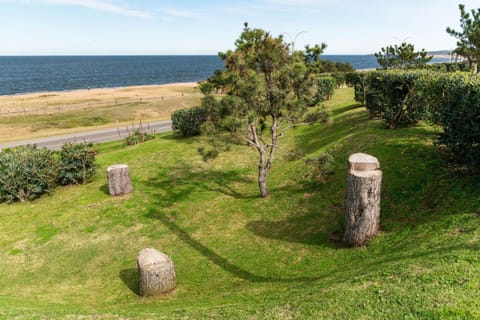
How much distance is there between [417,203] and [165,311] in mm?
8582

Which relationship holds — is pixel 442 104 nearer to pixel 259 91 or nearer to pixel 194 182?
pixel 259 91

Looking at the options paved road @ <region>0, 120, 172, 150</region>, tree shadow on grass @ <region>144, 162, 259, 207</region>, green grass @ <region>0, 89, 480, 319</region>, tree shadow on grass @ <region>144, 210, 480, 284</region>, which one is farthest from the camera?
paved road @ <region>0, 120, 172, 150</region>

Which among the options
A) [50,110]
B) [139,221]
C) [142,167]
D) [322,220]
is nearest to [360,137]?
[322,220]

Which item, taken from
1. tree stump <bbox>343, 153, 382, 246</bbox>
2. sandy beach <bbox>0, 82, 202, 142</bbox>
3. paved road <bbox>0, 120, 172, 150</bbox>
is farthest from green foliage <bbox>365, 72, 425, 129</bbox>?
sandy beach <bbox>0, 82, 202, 142</bbox>

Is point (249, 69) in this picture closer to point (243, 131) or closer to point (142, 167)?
point (243, 131)

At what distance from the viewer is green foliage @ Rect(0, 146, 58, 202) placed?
1772 centimetres

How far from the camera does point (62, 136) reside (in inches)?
1517

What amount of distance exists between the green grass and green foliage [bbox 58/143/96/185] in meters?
0.75

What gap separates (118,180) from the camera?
17531mm

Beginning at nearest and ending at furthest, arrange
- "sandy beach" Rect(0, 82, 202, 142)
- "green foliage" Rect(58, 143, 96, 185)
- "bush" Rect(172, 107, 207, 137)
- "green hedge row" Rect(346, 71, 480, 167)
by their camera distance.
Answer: "green hedge row" Rect(346, 71, 480, 167), "green foliage" Rect(58, 143, 96, 185), "bush" Rect(172, 107, 207, 137), "sandy beach" Rect(0, 82, 202, 142)

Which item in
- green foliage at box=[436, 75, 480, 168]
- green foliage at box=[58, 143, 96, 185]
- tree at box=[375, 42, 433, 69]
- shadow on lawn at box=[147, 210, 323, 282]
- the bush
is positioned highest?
tree at box=[375, 42, 433, 69]

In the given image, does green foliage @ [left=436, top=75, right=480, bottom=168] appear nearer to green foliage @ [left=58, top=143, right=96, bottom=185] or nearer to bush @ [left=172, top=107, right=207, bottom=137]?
green foliage @ [left=58, top=143, right=96, bottom=185]

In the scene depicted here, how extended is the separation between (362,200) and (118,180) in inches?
489

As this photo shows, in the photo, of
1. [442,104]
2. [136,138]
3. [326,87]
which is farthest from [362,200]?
[326,87]
